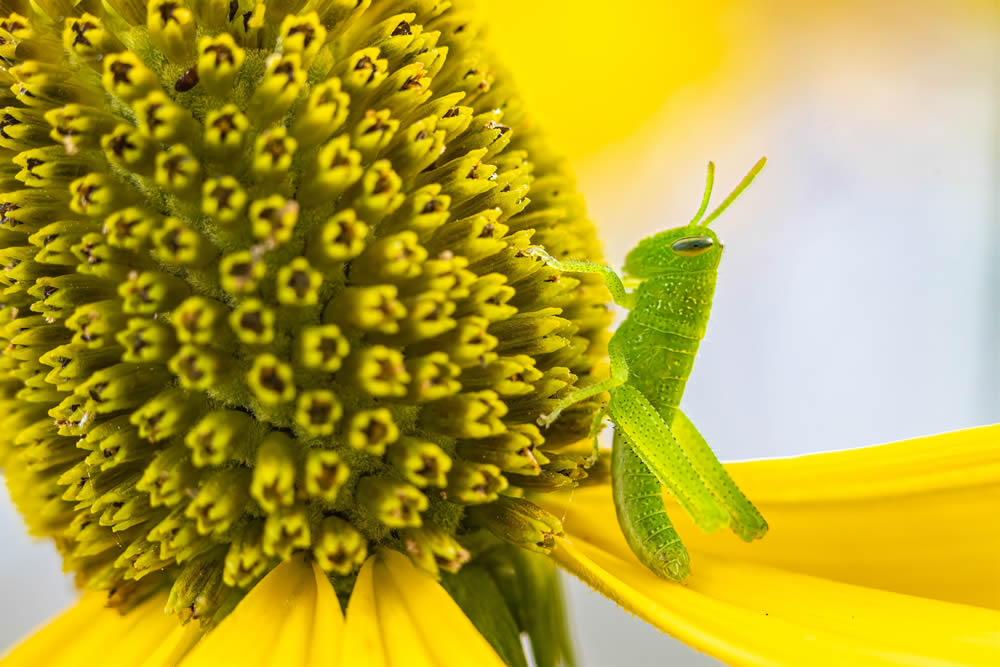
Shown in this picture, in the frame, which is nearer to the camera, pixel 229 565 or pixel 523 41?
pixel 229 565

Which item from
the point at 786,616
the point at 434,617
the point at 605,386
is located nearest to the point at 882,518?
the point at 786,616

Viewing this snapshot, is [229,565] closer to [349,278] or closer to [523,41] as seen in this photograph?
[349,278]

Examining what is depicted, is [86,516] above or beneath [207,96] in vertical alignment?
beneath

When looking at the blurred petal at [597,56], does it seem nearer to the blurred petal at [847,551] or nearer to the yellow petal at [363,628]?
the blurred petal at [847,551]

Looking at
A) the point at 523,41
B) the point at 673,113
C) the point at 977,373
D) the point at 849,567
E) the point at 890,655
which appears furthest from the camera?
the point at 977,373

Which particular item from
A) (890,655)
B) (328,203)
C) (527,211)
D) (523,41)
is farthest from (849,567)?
(523,41)

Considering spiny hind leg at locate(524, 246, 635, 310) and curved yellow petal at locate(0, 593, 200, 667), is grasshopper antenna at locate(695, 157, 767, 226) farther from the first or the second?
curved yellow petal at locate(0, 593, 200, 667)
